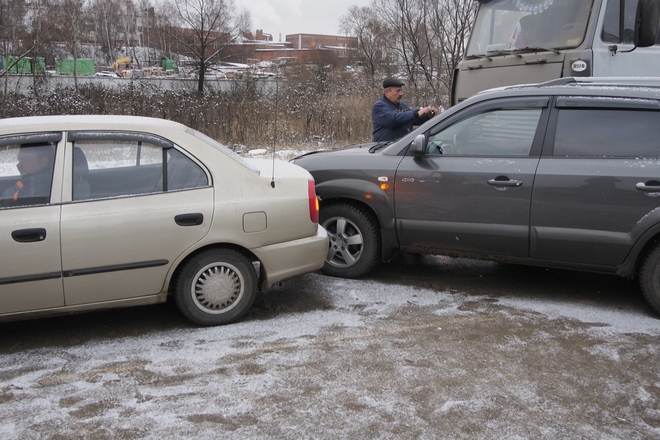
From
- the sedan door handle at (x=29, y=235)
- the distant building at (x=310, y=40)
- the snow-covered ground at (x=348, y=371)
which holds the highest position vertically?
the distant building at (x=310, y=40)

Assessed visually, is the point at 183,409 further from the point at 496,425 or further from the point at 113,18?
the point at 113,18

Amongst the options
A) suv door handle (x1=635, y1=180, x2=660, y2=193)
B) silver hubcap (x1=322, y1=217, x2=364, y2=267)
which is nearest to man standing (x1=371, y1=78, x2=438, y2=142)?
silver hubcap (x1=322, y1=217, x2=364, y2=267)

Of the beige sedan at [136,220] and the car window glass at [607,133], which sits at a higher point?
the car window glass at [607,133]

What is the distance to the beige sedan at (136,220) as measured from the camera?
4.10 meters

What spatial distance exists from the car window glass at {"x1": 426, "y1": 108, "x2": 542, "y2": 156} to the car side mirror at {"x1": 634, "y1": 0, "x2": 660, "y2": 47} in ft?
8.12

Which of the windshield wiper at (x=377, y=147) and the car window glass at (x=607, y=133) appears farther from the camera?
the windshield wiper at (x=377, y=147)

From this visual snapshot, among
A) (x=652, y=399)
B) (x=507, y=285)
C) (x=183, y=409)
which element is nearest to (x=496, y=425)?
(x=652, y=399)

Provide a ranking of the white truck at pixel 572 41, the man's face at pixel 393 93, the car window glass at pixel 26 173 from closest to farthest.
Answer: the car window glass at pixel 26 173
the white truck at pixel 572 41
the man's face at pixel 393 93

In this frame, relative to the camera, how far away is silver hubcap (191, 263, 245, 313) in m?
4.53

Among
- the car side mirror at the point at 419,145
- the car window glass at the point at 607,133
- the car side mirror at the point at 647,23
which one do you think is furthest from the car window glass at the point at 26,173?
the car side mirror at the point at 647,23

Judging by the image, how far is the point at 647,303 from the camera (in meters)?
5.11

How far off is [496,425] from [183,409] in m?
1.77

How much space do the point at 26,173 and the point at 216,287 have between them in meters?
1.56

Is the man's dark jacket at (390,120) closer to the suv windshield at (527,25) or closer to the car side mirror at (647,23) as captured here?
the suv windshield at (527,25)
